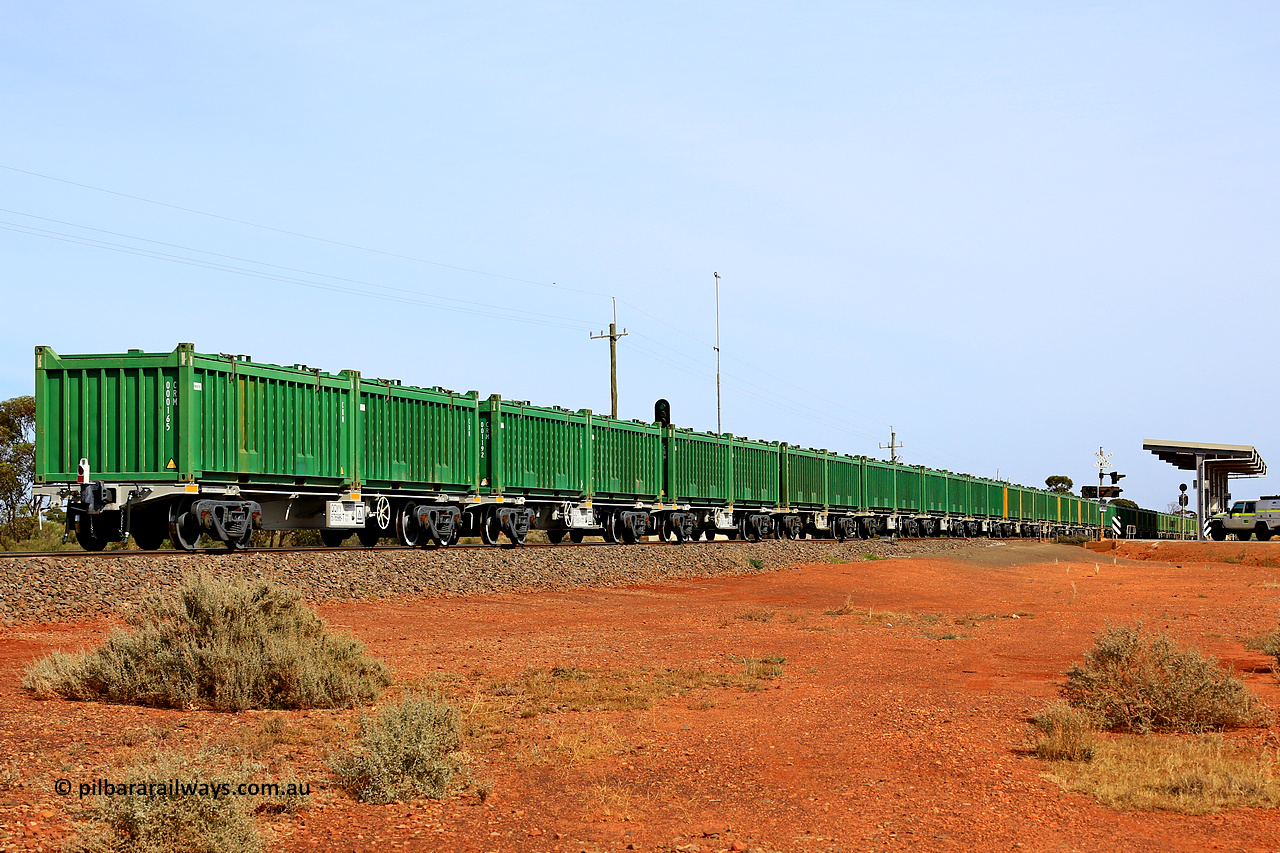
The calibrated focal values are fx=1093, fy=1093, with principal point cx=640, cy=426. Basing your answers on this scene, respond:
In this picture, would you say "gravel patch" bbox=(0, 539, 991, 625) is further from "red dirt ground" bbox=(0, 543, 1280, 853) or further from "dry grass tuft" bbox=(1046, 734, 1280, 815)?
"dry grass tuft" bbox=(1046, 734, 1280, 815)

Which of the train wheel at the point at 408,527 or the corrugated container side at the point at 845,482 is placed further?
the corrugated container side at the point at 845,482

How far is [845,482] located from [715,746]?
45.4 m

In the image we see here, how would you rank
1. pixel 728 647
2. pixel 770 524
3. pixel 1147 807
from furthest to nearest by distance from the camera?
pixel 770 524 < pixel 728 647 < pixel 1147 807

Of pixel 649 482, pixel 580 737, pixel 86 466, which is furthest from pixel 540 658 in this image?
pixel 649 482

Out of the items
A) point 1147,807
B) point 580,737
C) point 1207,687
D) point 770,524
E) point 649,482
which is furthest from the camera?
point 770,524

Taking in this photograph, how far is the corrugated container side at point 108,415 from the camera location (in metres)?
19.2

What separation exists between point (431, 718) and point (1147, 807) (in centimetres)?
452

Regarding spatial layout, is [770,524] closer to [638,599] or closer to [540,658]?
[638,599]

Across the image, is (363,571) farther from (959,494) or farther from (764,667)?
(959,494)

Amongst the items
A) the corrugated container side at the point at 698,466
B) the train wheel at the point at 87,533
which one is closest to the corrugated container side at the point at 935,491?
the corrugated container side at the point at 698,466

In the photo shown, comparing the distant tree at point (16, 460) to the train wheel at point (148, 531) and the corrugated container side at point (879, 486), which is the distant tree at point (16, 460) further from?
the corrugated container side at point (879, 486)

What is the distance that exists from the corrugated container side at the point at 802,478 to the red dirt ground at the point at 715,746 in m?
29.0

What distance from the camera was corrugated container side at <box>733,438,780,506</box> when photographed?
42.3 meters

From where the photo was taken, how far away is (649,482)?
3644 centimetres
